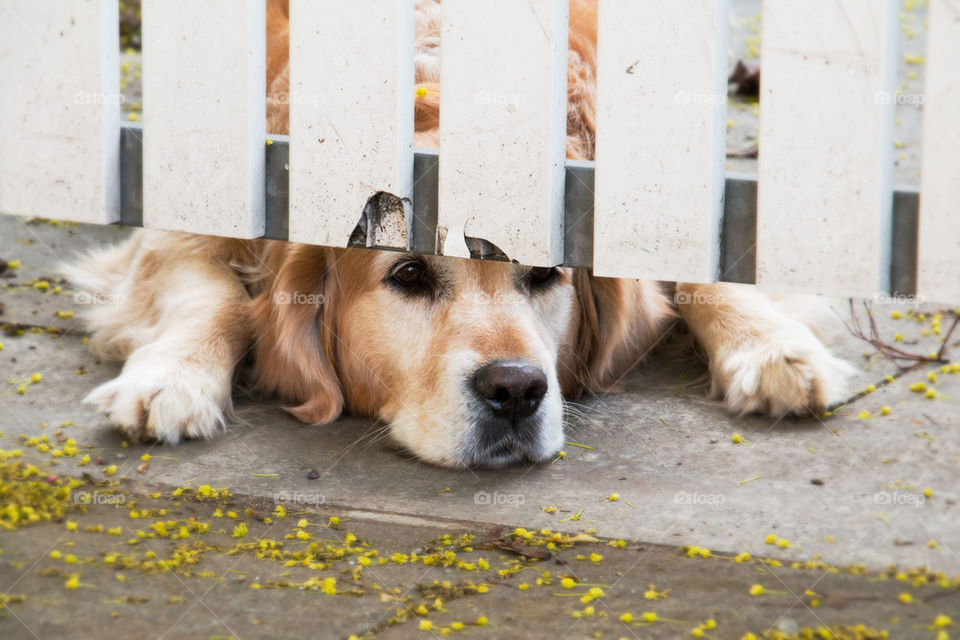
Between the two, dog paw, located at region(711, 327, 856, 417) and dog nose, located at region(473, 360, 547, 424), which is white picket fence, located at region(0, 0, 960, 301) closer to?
dog nose, located at region(473, 360, 547, 424)

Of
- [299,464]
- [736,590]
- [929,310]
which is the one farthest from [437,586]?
[929,310]

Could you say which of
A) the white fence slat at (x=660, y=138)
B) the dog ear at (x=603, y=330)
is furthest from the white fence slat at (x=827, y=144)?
the dog ear at (x=603, y=330)

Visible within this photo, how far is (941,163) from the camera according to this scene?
2.37m

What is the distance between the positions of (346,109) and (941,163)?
4.98 feet

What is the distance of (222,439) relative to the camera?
309 cm

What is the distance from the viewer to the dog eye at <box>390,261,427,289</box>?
3.16m

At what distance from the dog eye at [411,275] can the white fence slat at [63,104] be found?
0.91 meters

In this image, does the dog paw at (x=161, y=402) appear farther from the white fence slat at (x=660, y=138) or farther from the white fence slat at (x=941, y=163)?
the white fence slat at (x=941, y=163)

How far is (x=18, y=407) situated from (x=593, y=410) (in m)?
1.73

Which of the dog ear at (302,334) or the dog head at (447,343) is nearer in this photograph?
the dog head at (447,343)

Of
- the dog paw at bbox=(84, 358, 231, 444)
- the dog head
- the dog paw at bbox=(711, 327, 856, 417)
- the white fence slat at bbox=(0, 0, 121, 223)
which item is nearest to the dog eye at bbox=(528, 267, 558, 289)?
the dog head

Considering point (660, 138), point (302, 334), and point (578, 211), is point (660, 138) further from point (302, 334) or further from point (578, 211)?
Answer: point (302, 334)

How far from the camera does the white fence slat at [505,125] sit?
2707 mm

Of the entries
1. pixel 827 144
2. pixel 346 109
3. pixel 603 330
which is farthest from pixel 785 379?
pixel 346 109
